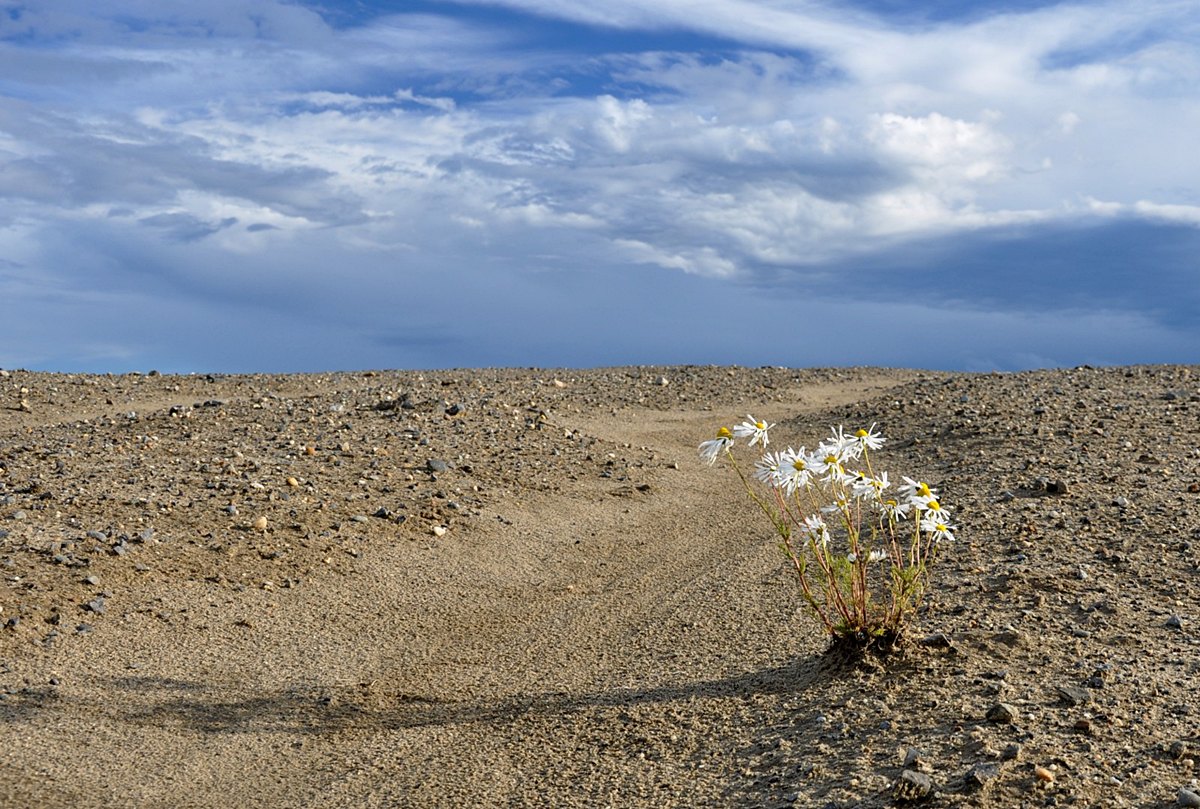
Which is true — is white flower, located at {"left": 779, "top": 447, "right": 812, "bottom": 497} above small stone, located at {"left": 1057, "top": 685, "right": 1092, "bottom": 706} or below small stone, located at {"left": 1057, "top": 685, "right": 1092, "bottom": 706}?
above

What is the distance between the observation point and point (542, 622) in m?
7.23

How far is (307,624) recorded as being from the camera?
713cm

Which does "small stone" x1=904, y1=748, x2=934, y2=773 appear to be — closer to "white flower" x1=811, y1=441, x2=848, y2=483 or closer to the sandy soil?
the sandy soil

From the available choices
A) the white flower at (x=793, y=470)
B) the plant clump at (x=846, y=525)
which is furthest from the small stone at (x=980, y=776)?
the white flower at (x=793, y=470)

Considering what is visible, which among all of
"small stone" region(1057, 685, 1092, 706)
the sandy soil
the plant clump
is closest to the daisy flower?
the plant clump

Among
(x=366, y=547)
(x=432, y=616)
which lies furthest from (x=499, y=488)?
(x=432, y=616)

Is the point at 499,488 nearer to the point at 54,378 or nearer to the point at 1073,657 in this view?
the point at 1073,657

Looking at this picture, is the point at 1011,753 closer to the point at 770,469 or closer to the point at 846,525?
the point at 846,525

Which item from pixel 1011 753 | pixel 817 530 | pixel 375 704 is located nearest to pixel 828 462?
pixel 817 530

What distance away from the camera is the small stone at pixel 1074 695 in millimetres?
4793

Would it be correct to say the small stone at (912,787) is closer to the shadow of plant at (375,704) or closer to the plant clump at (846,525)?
the plant clump at (846,525)

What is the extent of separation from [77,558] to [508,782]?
4268 mm

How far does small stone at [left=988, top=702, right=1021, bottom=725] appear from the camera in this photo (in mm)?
4602

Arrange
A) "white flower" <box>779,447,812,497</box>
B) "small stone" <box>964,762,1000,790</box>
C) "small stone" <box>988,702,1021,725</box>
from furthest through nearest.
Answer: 1. "white flower" <box>779,447,812,497</box>
2. "small stone" <box>988,702,1021,725</box>
3. "small stone" <box>964,762,1000,790</box>
